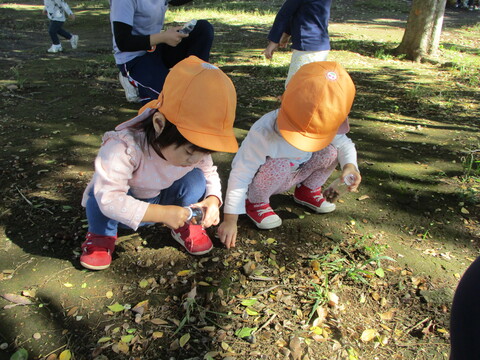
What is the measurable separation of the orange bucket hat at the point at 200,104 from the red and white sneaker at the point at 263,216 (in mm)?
838

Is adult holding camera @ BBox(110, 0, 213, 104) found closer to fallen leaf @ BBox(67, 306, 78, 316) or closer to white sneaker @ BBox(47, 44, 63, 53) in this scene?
fallen leaf @ BBox(67, 306, 78, 316)

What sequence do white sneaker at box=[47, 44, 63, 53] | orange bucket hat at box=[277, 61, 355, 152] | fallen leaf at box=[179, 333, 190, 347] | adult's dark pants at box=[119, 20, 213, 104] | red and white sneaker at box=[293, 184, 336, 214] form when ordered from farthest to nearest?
white sneaker at box=[47, 44, 63, 53], adult's dark pants at box=[119, 20, 213, 104], red and white sneaker at box=[293, 184, 336, 214], orange bucket hat at box=[277, 61, 355, 152], fallen leaf at box=[179, 333, 190, 347]

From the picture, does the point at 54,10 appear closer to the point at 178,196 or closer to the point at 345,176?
the point at 178,196

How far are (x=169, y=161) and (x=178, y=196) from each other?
416mm

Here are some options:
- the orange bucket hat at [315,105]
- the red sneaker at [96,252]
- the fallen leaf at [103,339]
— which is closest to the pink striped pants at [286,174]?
the orange bucket hat at [315,105]

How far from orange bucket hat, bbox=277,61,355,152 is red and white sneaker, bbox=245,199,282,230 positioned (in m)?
0.58

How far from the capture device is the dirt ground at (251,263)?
1.66m

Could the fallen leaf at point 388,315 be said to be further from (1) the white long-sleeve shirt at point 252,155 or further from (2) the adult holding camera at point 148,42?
(2) the adult holding camera at point 148,42

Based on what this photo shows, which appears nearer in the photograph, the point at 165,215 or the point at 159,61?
the point at 165,215

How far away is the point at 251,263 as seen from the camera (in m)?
2.07

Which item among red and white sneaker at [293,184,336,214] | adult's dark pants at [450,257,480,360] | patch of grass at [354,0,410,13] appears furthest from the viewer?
patch of grass at [354,0,410,13]

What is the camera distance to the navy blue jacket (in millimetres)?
3510

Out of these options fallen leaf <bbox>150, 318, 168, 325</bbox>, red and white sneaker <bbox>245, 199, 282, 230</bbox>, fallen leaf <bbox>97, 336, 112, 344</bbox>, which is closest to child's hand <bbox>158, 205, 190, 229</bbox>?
fallen leaf <bbox>150, 318, 168, 325</bbox>

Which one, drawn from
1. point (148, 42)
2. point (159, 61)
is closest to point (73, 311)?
point (148, 42)
